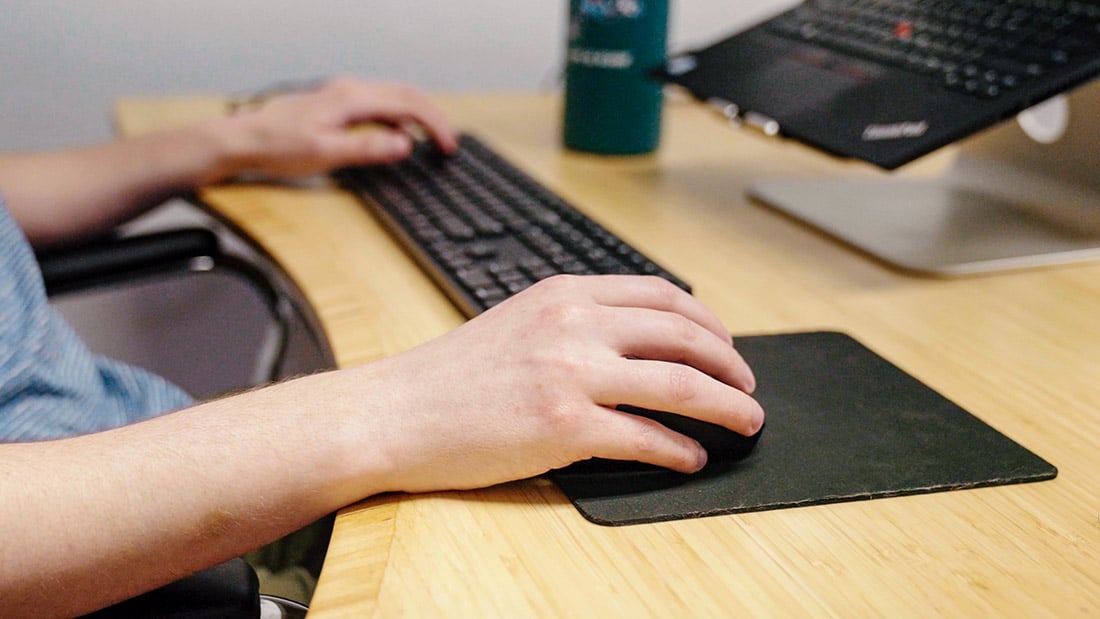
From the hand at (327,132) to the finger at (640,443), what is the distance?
54 cm

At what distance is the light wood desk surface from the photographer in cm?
38

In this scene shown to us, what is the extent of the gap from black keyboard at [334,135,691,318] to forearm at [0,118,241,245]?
12 cm

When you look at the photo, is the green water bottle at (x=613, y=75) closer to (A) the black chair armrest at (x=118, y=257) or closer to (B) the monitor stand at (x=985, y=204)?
(B) the monitor stand at (x=985, y=204)

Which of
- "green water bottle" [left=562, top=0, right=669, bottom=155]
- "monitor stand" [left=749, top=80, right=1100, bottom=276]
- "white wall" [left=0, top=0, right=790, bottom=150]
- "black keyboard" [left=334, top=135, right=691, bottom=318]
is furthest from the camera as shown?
"white wall" [left=0, top=0, right=790, bottom=150]

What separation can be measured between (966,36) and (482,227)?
1.35 feet

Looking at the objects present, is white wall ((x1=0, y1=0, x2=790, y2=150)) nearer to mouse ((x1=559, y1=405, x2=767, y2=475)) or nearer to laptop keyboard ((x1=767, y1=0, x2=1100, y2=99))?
laptop keyboard ((x1=767, y1=0, x2=1100, y2=99))

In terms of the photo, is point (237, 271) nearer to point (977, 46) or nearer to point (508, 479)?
point (508, 479)

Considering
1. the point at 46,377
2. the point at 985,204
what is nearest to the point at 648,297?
the point at 46,377

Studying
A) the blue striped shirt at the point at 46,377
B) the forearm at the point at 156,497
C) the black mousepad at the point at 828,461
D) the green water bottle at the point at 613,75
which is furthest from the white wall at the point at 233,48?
the forearm at the point at 156,497

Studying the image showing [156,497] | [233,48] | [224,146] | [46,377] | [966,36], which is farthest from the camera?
[233,48]

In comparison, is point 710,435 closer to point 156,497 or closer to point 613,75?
point 156,497

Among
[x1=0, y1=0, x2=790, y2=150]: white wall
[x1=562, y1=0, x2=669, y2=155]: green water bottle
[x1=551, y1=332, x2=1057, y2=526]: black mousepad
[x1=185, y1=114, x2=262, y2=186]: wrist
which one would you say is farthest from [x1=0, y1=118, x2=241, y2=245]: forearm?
[x1=551, y1=332, x2=1057, y2=526]: black mousepad

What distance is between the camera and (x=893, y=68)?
793 millimetres

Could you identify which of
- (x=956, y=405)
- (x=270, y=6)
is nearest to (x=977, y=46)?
(x=956, y=405)
